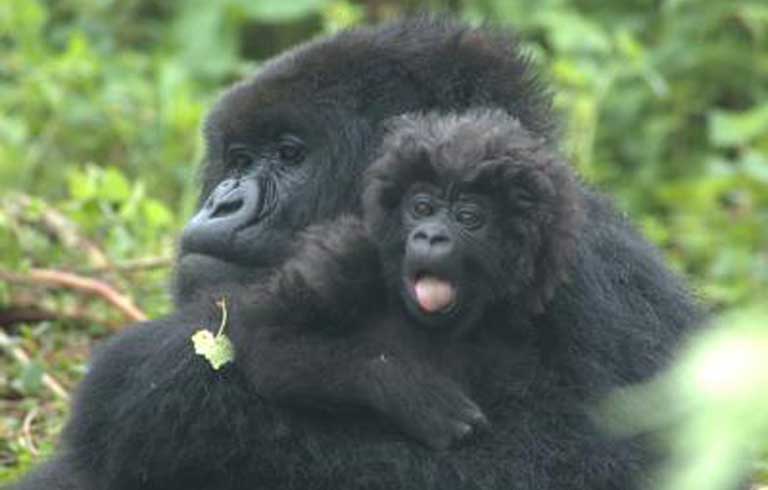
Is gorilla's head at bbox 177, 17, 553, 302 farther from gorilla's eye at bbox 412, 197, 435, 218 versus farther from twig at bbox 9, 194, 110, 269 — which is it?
twig at bbox 9, 194, 110, 269

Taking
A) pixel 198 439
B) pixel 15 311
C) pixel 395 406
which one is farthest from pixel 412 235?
pixel 15 311

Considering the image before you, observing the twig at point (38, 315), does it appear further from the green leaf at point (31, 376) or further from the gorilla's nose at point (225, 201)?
the gorilla's nose at point (225, 201)

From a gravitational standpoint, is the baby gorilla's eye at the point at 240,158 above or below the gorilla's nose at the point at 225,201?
above

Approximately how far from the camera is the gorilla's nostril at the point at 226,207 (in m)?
3.45

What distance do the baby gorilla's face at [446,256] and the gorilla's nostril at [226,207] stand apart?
2.04 ft

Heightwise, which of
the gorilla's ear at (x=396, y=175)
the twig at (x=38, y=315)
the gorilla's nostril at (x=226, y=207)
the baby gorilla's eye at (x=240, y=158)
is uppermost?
the twig at (x=38, y=315)

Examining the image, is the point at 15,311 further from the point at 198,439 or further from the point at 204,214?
the point at 198,439

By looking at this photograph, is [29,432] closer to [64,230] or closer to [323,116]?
[64,230]

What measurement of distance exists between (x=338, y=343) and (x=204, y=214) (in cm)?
73

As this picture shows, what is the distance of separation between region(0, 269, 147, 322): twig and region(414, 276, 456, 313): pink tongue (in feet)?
7.61

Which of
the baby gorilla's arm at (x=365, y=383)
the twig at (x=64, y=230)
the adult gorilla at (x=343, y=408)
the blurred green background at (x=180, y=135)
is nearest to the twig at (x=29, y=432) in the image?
the blurred green background at (x=180, y=135)

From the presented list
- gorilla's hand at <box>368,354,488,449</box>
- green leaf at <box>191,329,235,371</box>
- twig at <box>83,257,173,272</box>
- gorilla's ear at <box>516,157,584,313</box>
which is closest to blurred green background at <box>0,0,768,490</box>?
twig at <box>83,257,173,272</box>

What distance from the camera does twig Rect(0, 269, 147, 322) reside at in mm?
5035

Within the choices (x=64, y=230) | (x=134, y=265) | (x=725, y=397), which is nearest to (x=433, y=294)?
(x=725, y=397)
